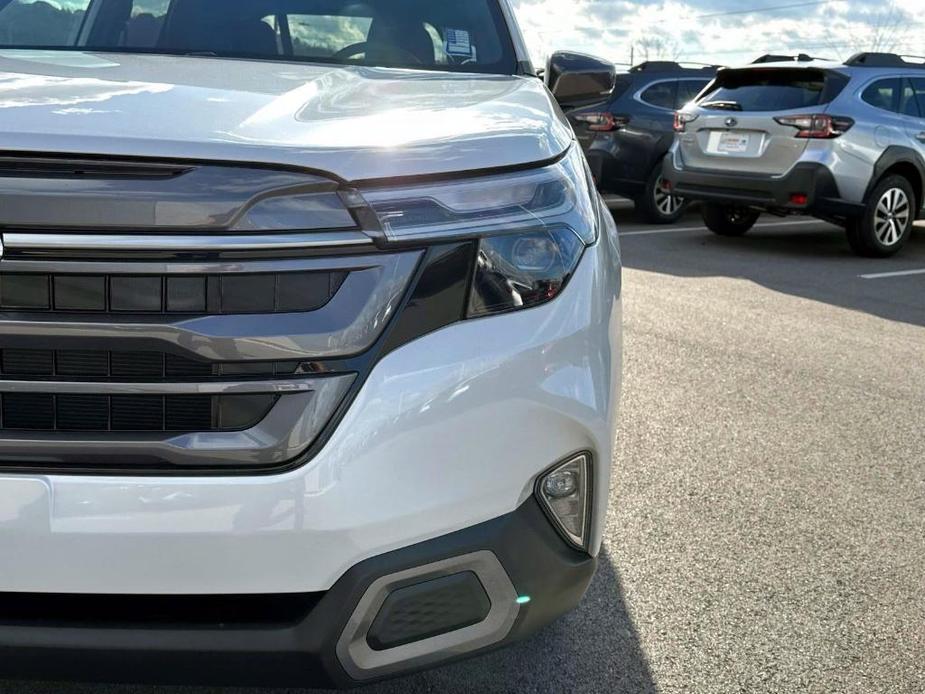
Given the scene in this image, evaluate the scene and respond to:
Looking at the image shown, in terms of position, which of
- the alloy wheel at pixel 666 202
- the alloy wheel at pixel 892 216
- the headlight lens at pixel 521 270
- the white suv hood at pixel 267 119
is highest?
the white suv hood at pixel 267 119

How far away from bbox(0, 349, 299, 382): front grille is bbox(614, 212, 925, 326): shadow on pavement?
19.1 ft

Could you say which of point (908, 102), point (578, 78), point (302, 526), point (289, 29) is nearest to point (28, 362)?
point (302, 526)

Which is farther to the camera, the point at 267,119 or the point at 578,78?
the point at 578,78

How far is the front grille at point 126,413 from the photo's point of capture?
1533mm

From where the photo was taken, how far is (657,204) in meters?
11.0

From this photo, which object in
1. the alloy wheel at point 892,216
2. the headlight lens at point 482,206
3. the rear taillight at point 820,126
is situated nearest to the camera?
the headlight lens at point 482,206

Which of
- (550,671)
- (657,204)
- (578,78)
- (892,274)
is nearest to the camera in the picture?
(550,671)

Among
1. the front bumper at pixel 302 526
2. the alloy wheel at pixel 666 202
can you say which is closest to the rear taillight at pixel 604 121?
the alloy wheel at pixel 666 202

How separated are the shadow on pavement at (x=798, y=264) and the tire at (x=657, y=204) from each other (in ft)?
0.70

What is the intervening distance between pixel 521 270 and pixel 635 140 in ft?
31.2

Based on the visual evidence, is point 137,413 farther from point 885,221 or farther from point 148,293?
point 885,221

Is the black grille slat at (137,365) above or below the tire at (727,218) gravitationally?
above

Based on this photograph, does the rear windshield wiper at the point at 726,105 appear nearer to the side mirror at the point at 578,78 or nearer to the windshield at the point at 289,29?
the side mirror at the point at 578,78

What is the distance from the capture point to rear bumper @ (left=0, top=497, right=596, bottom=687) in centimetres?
156
